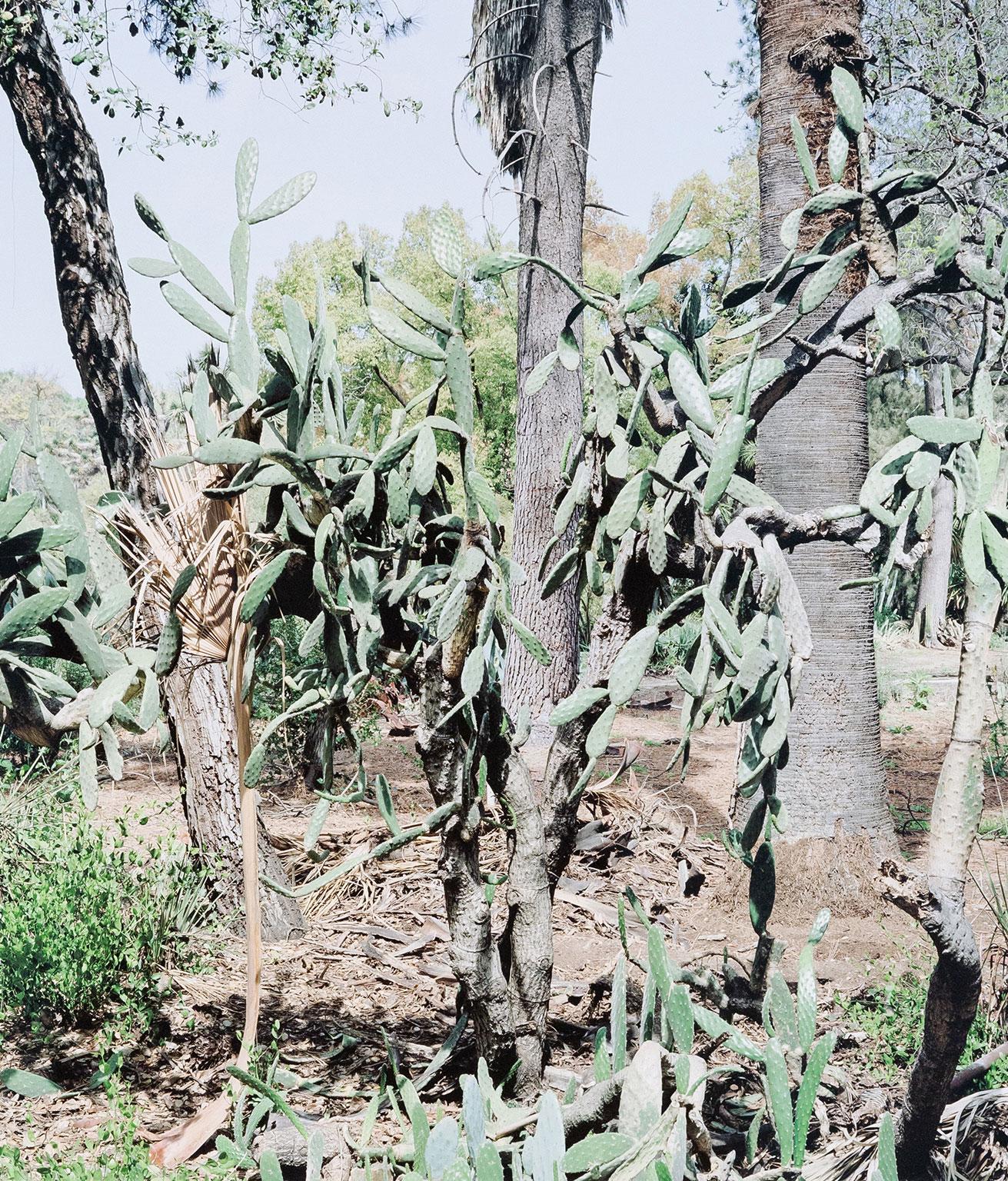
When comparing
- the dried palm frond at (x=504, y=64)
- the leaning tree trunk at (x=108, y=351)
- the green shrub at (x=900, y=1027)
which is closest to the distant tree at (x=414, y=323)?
the dried palm frond at (x=504, y=64)

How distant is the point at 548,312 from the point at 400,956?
6.19m

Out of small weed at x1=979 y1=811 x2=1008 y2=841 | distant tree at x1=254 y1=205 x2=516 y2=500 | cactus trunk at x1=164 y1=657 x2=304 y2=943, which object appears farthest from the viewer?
distant tree at x1=254 y1=205 x2=516 y2=500

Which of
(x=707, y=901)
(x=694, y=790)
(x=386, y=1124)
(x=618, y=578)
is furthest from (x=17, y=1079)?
(x=694, y=790)

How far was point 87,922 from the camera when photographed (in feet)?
11.2

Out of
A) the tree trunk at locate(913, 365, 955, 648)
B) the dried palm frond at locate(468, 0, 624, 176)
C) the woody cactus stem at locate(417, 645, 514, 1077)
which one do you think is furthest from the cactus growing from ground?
the dried palm frond at locate(468, 0, 624, 176)

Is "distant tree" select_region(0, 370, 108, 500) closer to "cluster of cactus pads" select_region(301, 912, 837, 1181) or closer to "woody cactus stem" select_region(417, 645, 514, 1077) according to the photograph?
"woody cactus stem" select_region(417, 645, 514, 1077)

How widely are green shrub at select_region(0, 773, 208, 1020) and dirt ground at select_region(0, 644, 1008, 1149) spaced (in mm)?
130

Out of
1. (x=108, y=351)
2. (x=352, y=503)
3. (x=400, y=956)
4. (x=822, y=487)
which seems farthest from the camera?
(x=108, y=351)

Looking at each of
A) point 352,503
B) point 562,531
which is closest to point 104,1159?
point 352,503

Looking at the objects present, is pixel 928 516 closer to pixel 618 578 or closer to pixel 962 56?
pixel 618 578

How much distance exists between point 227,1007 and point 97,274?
338 cm

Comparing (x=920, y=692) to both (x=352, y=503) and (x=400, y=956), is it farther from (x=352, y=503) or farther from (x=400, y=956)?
(x=352, y=503)

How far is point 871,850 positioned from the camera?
463cm

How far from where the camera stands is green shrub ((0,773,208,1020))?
3.36 m
